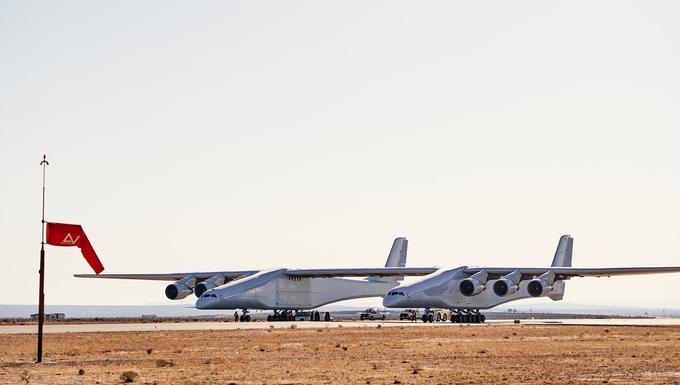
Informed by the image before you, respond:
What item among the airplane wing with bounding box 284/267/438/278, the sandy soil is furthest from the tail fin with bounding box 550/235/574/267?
the sandy soil

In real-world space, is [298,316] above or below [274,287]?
below

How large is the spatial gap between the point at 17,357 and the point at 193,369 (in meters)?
7.70

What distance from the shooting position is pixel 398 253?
108688 mm

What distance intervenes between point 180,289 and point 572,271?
3334cm

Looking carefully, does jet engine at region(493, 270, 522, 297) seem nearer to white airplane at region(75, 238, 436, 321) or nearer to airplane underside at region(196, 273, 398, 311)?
white airplane at region(75, 238, 436, 321)

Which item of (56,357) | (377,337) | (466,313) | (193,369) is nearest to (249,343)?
(377,337)

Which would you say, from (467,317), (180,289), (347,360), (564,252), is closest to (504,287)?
(467,317)

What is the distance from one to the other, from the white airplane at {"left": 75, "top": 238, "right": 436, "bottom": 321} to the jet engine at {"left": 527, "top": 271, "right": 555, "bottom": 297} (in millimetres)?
10727

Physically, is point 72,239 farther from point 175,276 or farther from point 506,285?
point 175,276

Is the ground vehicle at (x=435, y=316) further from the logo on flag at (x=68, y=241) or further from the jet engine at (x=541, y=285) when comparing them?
the logo on flag at (x=68, y=241)

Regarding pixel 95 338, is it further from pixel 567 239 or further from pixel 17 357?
pixel 567 239

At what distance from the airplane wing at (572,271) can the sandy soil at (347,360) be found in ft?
107

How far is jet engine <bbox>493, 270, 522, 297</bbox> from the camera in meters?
78.1

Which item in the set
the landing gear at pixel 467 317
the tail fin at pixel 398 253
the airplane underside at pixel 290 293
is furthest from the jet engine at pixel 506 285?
the tail fin at pixel 398 253
